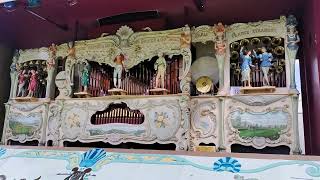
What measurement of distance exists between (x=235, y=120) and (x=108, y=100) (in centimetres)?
181

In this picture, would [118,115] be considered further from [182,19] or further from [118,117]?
[182,19]

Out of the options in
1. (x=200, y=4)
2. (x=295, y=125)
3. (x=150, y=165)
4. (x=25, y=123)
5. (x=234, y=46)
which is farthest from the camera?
(x=25, y=123)

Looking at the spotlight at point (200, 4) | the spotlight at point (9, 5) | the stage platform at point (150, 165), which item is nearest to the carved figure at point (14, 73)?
the spotlight at point (9, 5)

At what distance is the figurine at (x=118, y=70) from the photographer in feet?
15.0

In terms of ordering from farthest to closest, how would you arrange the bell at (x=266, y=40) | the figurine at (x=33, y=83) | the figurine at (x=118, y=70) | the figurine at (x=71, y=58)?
the figurine at (x=33, y=83) → the figurine at (x=71, y=58) → the figurine at (x=118, y=70) → the bell at (x=266, y=40)

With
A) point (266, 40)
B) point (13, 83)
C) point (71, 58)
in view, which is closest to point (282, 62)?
point (266, 40)

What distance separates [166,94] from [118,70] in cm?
83

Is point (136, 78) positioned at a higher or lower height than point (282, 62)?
lower

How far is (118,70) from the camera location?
15.0 feet

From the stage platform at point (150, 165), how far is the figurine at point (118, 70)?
1.16m

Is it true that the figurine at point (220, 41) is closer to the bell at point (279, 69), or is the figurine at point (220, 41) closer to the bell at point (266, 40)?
the bell at point (266, 40)

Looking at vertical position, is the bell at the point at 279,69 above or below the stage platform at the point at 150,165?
above

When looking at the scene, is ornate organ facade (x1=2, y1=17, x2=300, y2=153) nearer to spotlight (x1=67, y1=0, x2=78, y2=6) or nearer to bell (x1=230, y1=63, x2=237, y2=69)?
bell (x1=230, y1=63, x2=237, y2=69)

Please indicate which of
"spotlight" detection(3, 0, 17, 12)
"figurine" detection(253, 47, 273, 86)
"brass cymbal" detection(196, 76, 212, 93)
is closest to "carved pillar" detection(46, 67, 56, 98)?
"spotlight" detection(3, 0, 17, 12)
